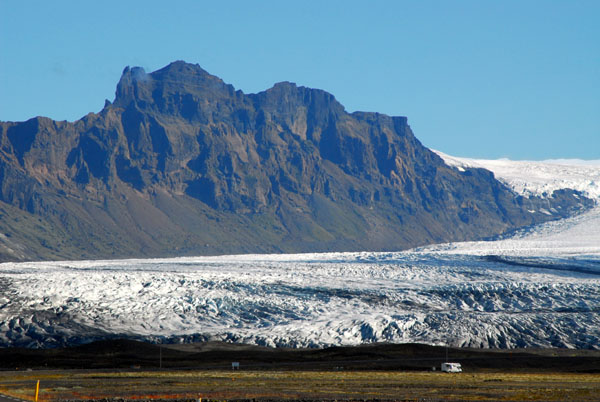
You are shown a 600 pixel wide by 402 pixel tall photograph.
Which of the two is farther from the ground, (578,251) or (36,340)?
(578,251)

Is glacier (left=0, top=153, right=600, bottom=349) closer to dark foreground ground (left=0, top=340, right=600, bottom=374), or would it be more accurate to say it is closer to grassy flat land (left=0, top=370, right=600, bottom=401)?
dark foreground ground (left=0, top=340, right=600, bottom=374)

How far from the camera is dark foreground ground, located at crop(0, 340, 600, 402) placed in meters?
57.3

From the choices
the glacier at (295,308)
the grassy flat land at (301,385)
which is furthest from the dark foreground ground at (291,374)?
the glacier at (295,308)

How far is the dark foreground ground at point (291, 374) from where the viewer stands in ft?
188

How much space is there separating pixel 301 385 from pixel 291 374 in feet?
36.6

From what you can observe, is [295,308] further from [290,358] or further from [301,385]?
[301,385]

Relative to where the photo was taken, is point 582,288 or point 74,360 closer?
point 74,360

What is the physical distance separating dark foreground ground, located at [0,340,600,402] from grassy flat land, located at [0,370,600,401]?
0.22 feet

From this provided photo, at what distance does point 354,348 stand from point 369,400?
45.5 meters

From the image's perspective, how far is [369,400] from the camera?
5316 cm

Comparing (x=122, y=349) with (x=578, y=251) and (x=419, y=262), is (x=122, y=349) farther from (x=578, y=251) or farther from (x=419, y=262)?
(x=578, y=251)

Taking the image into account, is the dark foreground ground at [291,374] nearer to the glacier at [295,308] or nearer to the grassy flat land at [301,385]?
the grassy flat land at [301,385]

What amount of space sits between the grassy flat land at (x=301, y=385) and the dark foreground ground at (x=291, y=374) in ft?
0.22

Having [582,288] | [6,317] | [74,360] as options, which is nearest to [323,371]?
[74,360]
